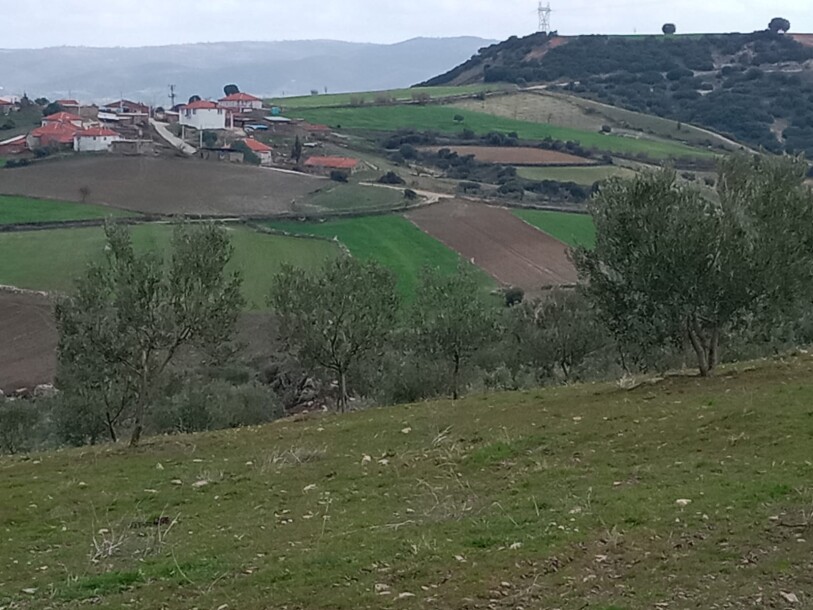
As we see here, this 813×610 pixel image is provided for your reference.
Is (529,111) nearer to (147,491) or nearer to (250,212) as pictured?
(250,212)

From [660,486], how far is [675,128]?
162926 mm

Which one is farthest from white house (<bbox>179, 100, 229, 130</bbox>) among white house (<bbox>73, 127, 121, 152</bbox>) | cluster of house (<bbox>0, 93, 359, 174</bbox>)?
white house (<bbox>73, 127, 121, 152</bbox>)

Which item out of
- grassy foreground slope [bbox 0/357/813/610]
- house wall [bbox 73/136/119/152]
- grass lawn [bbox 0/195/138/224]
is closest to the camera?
grassy foreground slope [bbox 0/357/813/610]

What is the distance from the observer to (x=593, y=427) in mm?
22000

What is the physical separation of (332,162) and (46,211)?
4212cm

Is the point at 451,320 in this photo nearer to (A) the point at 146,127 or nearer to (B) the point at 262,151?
(B) the point at 262,151

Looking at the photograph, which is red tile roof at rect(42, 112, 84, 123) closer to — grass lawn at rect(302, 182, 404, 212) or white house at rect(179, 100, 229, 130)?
white house at rect(179, 100, 229, 130)

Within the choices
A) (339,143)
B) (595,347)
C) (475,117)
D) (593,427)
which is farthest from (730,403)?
(475,117)

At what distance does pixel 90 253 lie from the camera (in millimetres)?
77188

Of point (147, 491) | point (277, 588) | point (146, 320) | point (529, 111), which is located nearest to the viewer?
point (277, 588)

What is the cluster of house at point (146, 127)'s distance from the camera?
131500 mm

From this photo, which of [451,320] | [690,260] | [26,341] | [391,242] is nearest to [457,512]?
[690,260]

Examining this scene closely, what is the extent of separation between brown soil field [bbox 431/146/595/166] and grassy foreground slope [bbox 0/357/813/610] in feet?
363

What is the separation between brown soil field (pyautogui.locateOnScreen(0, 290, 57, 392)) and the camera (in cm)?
5959
